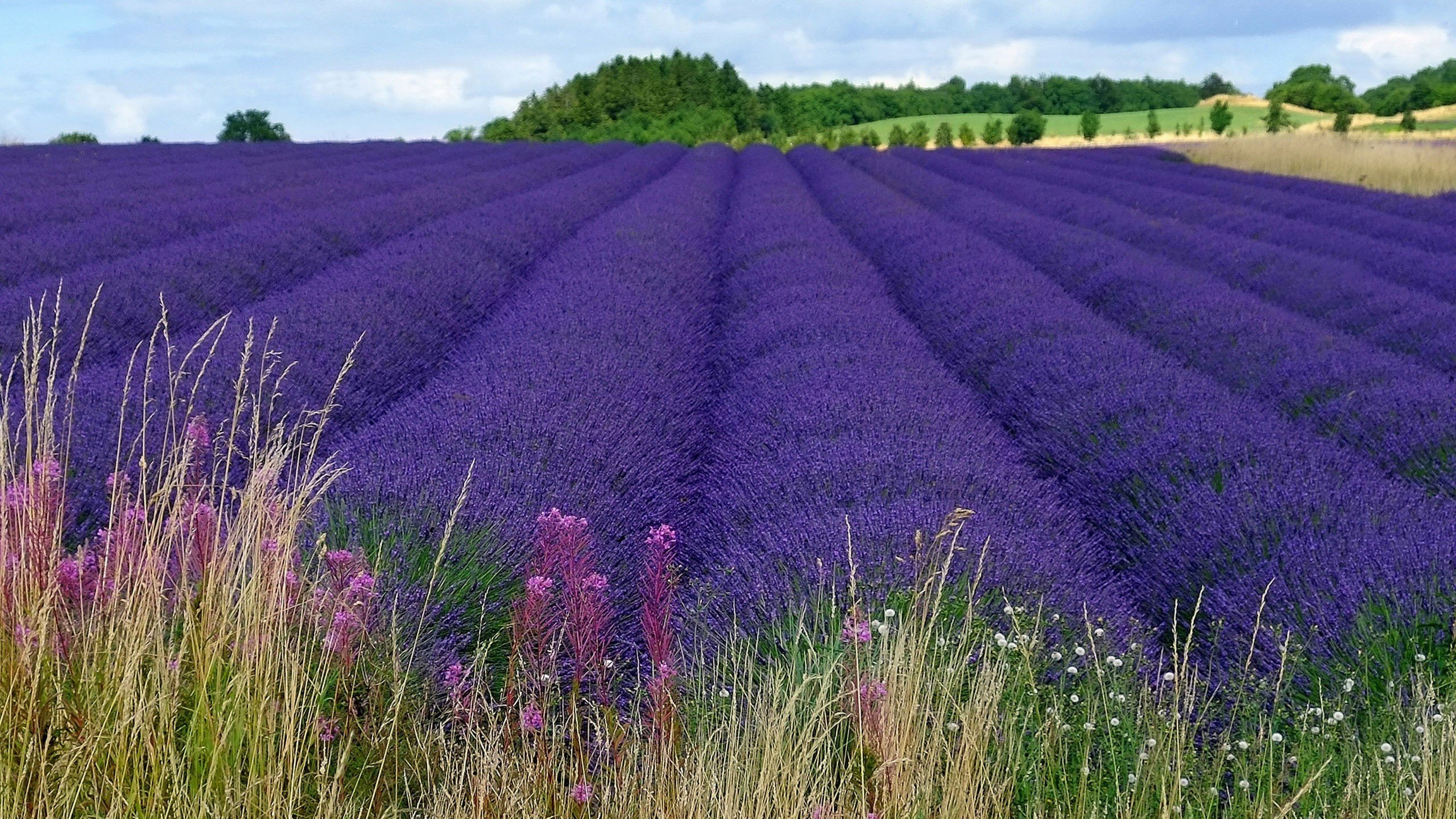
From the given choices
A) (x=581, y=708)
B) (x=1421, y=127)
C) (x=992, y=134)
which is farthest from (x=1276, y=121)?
(x=581, y=708)

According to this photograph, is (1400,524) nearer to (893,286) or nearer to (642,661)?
(642,661)

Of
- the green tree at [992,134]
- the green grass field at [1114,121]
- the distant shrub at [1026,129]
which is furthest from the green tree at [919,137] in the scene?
the green grass field at [1114,121]

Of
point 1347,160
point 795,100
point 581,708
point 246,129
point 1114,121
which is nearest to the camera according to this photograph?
point 581,708

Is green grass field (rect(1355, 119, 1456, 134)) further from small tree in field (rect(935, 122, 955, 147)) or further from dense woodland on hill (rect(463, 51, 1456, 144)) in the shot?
small tree in field (rect(935, 122, 955, 147))

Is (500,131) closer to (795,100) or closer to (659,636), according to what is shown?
(795,100)

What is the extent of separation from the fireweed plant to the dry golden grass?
612 inches

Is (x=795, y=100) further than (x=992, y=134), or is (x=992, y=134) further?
(x=795, y=100)

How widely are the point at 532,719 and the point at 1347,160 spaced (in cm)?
1962

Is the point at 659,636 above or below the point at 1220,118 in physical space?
below

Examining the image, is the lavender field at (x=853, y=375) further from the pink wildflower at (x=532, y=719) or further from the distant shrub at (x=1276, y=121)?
the distant shrub at (x=1276, y=121)

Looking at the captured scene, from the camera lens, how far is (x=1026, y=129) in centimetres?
4094

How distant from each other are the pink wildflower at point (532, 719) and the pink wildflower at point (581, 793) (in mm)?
126

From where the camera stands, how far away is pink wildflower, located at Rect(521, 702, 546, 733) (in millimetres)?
2111

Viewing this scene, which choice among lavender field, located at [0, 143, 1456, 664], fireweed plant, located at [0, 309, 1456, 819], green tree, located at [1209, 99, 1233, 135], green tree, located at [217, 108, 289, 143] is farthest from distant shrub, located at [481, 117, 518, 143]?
Result: fireweed plant, located at [0, 309, 1456, 819]
